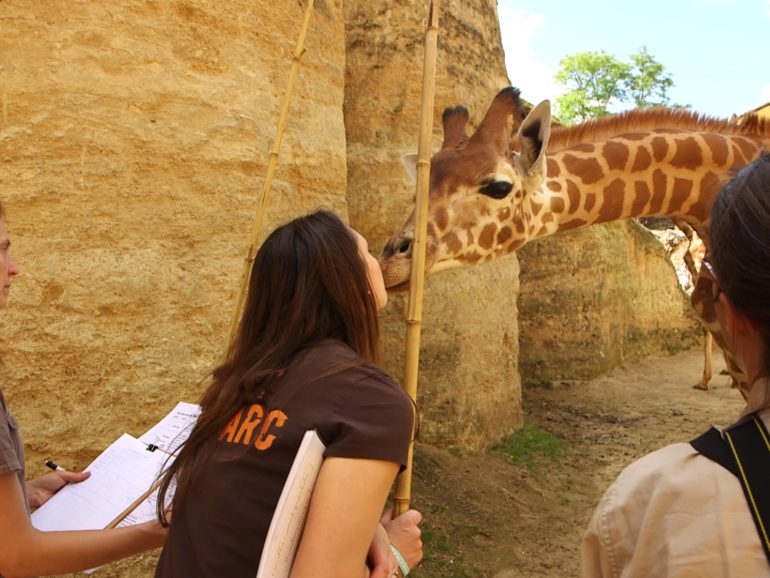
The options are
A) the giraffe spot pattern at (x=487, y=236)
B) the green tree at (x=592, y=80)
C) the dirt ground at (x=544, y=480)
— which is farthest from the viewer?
the green tree at (x=592, y=80)

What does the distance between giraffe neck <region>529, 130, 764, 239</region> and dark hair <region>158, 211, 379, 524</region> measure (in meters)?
A: 2.69

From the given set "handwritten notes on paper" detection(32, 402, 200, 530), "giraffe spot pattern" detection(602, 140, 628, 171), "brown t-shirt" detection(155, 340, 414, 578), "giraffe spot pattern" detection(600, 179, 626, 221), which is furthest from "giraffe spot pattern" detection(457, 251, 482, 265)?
"brown t-shirt" detection(155, 340, 414, 578)

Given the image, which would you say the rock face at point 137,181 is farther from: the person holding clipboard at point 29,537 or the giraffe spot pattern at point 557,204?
the giraffe spot pattern at point 557,204

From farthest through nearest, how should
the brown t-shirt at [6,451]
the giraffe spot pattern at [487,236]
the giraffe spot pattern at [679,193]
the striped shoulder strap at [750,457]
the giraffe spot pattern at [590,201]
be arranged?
1. the giraffe spot pattern at [590,201]
2. the giraffe spot pattern at [679,193]
3. the giraffe spot pattern at [487,236]
4. the brown t-shirt at [6,451]
5. the striped shoulder strap at [750,457]

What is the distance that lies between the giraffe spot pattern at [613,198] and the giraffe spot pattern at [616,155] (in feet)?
0.29

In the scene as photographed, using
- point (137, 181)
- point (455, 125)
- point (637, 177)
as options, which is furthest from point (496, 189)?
point (137, 181)

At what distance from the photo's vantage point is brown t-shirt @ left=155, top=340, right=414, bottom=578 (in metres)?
1.10

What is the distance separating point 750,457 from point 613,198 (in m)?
3.39

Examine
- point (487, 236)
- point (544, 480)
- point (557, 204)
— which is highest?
point (557, 204)

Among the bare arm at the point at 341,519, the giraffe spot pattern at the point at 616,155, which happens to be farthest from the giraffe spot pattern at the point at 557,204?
the bare arm at the point at 341,519

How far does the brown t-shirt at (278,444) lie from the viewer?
43.1 inches

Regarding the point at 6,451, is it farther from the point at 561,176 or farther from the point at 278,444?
the point at 561,176

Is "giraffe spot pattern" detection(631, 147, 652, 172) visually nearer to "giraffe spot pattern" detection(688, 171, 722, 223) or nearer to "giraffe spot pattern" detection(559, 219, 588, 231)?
"giraffe spot pattern" detection(688, 171, 722, 223)

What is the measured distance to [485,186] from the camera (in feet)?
11.6
